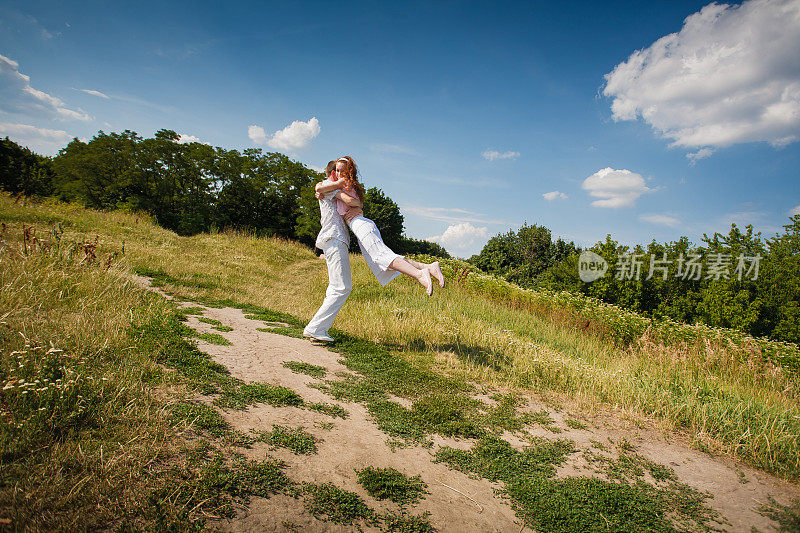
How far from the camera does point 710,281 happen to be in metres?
11.2

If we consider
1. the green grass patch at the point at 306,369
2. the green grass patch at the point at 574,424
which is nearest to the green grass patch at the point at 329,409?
the green grass patch at the point at 306,369

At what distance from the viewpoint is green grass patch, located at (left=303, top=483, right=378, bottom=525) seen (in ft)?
6.54

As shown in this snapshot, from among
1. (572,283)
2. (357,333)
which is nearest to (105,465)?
(357,333)

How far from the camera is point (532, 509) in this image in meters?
2.37

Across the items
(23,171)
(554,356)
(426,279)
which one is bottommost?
(554,356)

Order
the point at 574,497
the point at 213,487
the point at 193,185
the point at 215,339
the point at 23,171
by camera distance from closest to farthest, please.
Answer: the point at 213,487
the point at 574,497
the point at 215,339
the point at 193,185
the point at 23,171

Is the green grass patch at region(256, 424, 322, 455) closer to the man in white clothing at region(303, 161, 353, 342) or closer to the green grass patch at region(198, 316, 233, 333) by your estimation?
the man in white clothing at region(303, 161, 353, 342)

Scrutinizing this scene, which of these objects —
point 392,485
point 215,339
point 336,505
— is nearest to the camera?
point 336,505

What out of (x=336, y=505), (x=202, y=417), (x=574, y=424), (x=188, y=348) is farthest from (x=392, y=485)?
(x=188, y=348)

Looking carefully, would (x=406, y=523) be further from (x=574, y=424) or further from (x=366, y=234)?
(x=366, y=234)

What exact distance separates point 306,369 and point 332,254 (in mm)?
1721

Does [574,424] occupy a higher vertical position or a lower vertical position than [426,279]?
lower

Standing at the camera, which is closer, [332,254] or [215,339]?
[215,339]

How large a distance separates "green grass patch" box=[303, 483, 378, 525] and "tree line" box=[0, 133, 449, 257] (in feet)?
73.6
